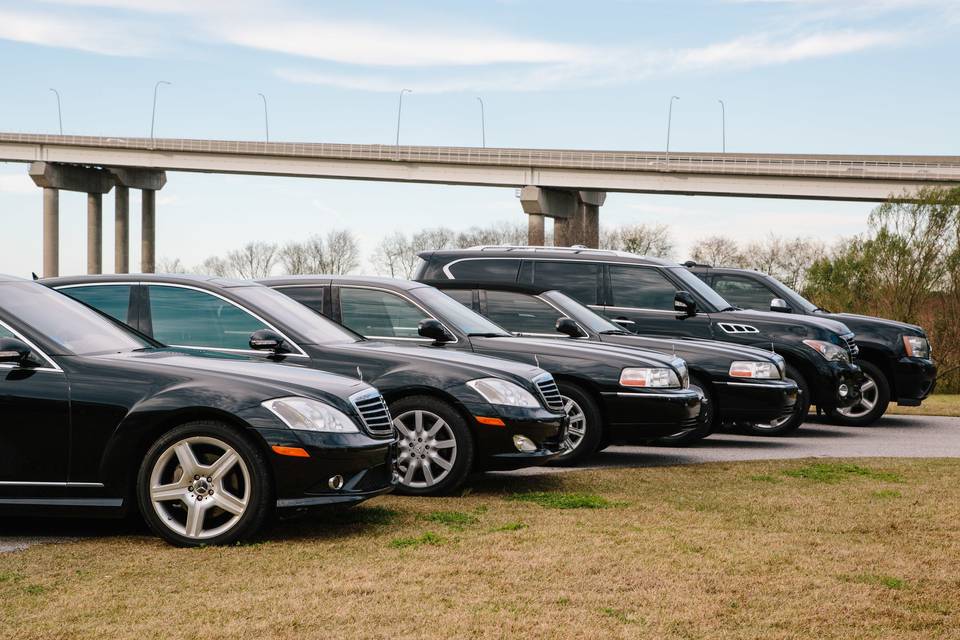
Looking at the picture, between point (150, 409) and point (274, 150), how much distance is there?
3065 inches

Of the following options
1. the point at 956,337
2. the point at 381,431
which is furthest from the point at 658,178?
the point at 381,431

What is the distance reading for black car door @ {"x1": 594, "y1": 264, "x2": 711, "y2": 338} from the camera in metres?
14.4

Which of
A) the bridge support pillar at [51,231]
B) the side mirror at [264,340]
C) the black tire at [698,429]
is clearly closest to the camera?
the side mirror at [264,340]

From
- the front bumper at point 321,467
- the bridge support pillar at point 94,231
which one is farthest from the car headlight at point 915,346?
the bridge support pillar at point 94,231

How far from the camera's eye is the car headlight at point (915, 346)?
16.2 m

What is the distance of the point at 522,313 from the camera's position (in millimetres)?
12242

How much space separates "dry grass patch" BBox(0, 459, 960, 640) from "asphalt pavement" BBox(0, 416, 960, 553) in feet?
4.74

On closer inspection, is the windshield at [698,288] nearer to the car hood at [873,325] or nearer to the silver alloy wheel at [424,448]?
the car hood at [873,325]

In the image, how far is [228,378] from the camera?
6.82 metres

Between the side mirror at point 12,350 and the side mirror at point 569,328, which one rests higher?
the side mirror at point 569,328

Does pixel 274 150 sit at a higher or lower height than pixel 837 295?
higher

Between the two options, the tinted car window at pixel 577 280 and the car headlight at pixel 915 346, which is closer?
the tinted car window at pixel 577 280

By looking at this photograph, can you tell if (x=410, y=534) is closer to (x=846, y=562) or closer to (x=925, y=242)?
(x=846, y=562)

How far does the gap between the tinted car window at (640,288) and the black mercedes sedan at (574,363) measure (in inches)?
140
